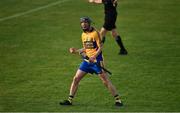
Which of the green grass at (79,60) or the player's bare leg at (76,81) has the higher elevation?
the player's bare leg at (76,81)

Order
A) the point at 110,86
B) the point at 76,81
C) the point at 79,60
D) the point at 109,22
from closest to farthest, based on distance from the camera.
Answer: the point at 110,86 → the point at 76,81 → the point at 79,60 → the point at 109,22

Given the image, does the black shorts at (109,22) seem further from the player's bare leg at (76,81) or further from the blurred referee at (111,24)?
the player's bare leg at (76,81)

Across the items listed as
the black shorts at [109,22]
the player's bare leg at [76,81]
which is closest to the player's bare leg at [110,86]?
the player's bare leg at [76,81]

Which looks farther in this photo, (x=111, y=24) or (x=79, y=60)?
(x=111, y=24)

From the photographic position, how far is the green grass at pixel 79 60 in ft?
55.4

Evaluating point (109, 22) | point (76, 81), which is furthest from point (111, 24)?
point (76, 81)

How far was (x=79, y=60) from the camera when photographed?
856 inches

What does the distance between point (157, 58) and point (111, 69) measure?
7.39 ft

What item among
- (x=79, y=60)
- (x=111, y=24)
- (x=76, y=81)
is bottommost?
(x=79, y=60)

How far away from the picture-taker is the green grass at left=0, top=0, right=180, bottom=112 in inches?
664

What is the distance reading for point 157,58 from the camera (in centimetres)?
2188

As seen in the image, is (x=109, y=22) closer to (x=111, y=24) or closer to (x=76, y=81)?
(x=111, y=24)

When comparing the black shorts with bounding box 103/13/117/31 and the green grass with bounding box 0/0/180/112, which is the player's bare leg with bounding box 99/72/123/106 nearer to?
the green grass with bounding box 0/0/180/112

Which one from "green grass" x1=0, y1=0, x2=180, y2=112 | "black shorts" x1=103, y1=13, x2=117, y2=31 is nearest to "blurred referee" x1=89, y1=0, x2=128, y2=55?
"black shorts" x1=103, y1=13, x2=117, y2=31
